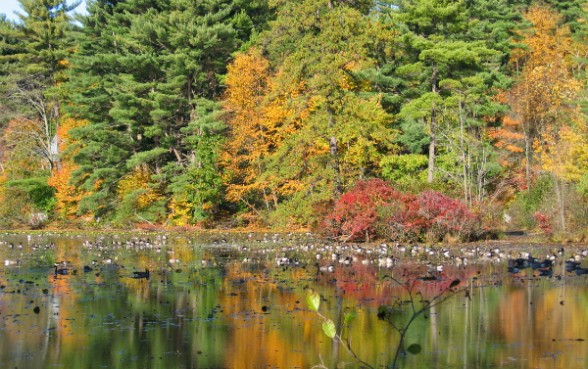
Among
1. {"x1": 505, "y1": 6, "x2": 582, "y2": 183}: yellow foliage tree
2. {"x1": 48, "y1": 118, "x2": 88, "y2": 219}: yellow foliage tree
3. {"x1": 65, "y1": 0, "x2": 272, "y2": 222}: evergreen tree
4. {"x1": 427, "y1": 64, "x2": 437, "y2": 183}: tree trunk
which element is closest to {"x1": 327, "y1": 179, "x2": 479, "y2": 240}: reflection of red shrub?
{"x1": 427, "y1": 64, "x2": 437, "y2": 183}: tree trunk

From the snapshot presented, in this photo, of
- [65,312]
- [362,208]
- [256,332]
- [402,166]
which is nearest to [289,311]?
[256,332]

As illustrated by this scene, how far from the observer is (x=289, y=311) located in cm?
1544

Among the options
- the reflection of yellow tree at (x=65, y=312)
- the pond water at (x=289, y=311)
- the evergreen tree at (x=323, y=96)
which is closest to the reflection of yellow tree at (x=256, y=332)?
the pond water at (x=289, y=311)

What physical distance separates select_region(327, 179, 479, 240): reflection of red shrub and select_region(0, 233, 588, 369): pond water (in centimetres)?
257

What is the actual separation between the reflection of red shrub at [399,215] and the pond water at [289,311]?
101 inches

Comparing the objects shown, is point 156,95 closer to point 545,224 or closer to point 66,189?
point 66,189

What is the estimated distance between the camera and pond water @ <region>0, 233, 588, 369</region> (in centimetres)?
1162

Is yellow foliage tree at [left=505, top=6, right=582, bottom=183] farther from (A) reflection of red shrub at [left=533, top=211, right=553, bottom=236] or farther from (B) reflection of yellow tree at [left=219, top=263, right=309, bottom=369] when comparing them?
(B) reflection of yellow tree at [left=219, top=263, right=309, bottom=369]

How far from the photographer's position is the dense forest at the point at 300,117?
36250mm

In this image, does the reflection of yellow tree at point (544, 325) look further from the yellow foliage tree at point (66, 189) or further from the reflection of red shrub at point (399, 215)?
the yellow foliage tree at point (66, 189)

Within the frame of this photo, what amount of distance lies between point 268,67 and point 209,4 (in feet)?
17.0

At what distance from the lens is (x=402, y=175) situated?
42156mm

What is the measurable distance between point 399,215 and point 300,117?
588 inches

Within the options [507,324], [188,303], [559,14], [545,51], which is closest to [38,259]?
[188,303]
